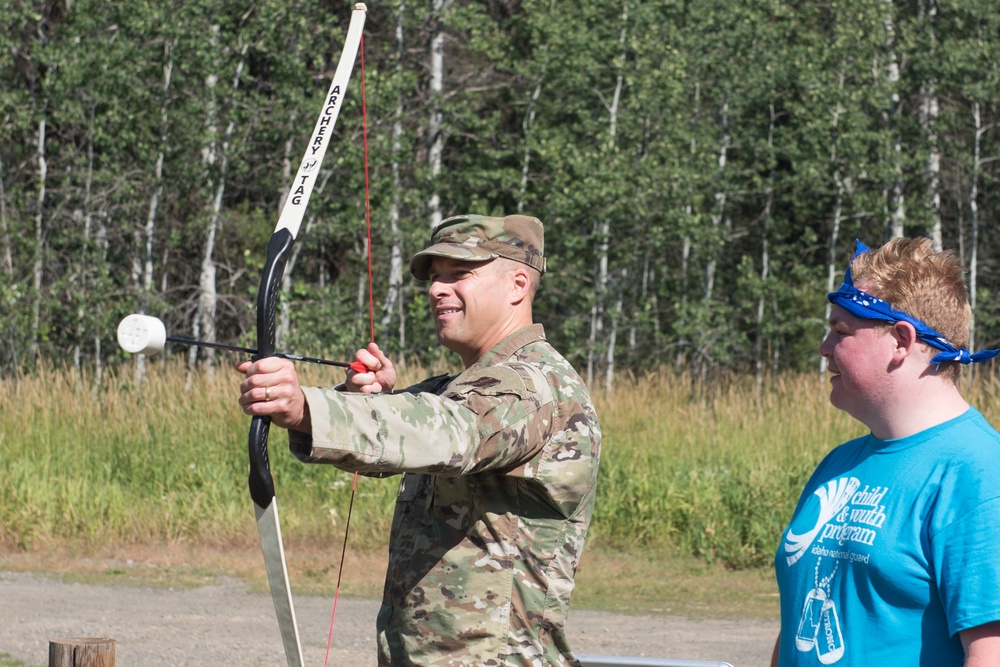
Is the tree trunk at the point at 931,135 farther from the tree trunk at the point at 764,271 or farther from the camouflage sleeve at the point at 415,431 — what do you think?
the camouflage sleeve at the point at 415,431

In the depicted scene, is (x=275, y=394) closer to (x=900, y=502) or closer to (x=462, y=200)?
(x=900, y=502)

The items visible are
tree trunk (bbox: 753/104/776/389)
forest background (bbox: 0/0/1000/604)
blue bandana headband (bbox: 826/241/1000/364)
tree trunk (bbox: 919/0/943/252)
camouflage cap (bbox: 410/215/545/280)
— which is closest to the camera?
blue bandana headband (bbox: 826/241/1000/364)

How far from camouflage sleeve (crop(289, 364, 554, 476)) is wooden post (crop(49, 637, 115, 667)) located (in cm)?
139

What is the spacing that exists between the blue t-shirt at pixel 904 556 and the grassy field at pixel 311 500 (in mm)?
5798

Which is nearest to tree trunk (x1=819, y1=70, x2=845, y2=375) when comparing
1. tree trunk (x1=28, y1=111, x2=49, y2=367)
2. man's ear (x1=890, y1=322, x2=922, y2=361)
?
tree trunk (x1=28, y1=111, x2=49, y2=367)

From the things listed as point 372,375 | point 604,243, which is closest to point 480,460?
point 372,375

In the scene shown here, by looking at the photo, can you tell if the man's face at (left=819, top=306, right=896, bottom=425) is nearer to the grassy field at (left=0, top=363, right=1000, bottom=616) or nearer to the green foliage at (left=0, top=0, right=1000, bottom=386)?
the grassy field at (left=0, top=363, right=1000, bottom=616)

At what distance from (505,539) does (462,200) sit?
64.9 ft

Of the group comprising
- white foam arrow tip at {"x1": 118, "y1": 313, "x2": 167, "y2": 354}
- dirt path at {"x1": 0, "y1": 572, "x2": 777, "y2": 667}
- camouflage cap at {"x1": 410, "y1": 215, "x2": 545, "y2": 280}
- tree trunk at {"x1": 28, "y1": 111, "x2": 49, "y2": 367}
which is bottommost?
dirt path at {"x1": 0, "y1": 572, "x2": 777, "y2": 667}

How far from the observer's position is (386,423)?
2.08 m

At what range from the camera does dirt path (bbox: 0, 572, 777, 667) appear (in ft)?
21.8

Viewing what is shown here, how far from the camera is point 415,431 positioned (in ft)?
6.77

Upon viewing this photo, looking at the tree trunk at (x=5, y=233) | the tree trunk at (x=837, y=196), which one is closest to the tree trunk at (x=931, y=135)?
the tree trunk at (x=837, y=196)

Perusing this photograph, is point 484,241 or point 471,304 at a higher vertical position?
point 484,241
